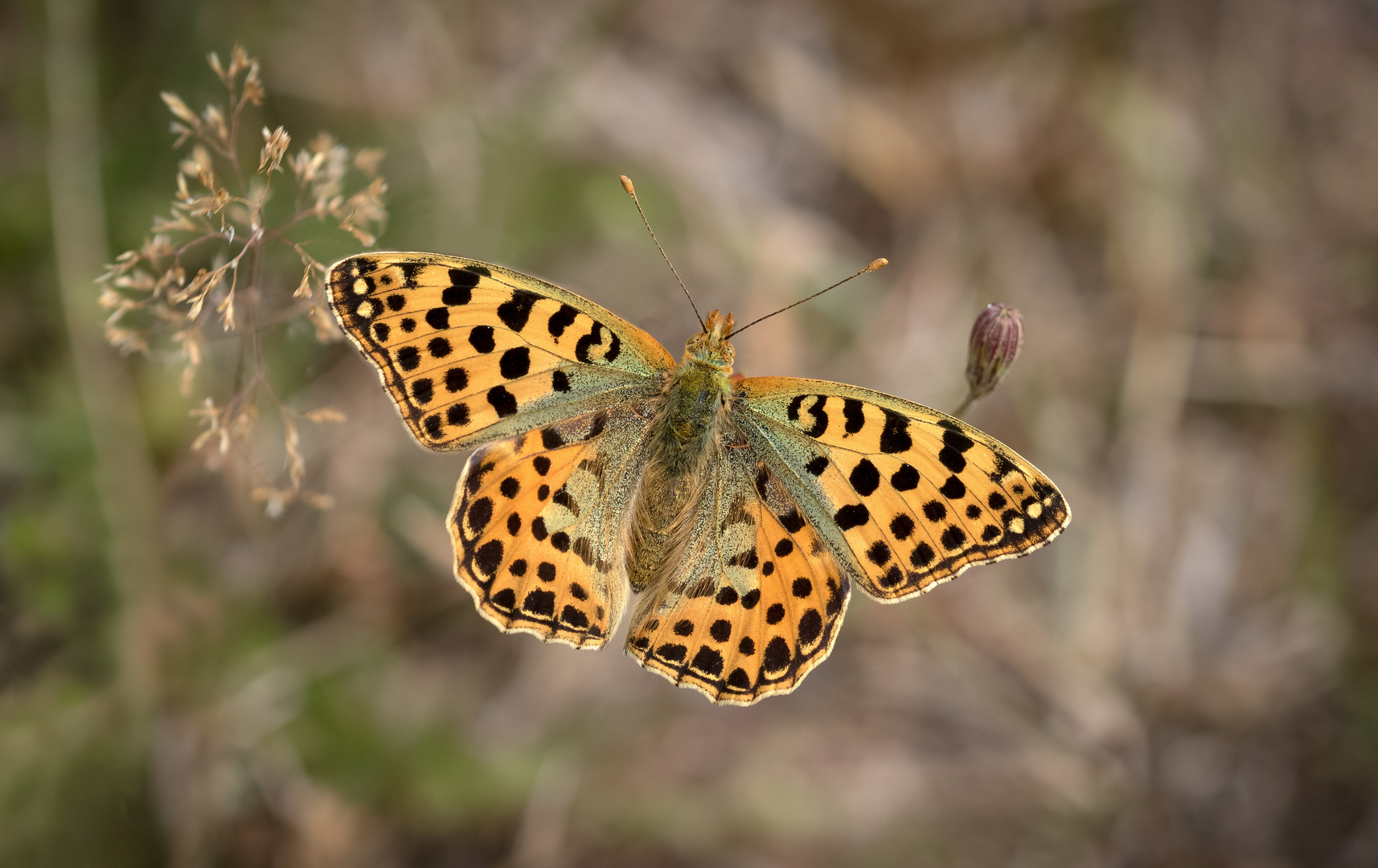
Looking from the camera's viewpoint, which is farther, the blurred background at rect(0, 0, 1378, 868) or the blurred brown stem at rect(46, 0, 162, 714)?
the blurred background at rect(0, 0, 1378, 868)

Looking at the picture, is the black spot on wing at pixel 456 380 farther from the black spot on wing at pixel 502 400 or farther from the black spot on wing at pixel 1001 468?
the black spot on wing at pixel 1001 468

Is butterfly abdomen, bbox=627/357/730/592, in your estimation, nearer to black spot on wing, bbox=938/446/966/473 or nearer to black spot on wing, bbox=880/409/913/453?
black spot on wing, bbox=880/409/913/453

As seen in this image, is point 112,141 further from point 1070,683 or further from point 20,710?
point 1070,683

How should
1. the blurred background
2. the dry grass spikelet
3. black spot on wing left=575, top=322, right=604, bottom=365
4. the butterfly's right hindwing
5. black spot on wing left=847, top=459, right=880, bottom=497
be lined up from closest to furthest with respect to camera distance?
1. the dry grass spikelet
2. the butterfly's right hindwing
3. black spot on wing left=847, top=459, right=880, bottom=497
4. black spot on wing left=575, top=322, right=604, bottom=365
5. the blurred background

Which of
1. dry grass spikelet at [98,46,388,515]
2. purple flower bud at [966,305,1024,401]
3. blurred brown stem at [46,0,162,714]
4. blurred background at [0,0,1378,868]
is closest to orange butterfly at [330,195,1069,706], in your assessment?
dry grass spikelet at [98,46,388,515]

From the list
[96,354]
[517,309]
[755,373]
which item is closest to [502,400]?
[517,309]

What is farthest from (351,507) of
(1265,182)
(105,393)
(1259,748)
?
(1265,182)
